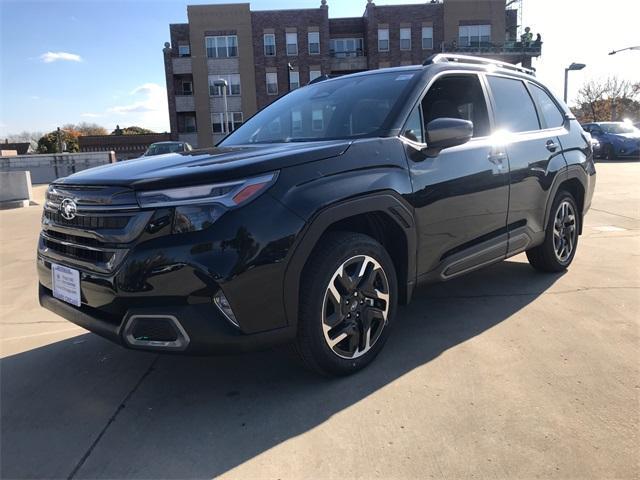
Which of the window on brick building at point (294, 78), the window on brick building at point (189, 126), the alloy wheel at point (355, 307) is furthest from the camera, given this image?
the window on brick building at point (189, 126)

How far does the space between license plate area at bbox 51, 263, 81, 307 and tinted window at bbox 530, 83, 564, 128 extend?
412 cm

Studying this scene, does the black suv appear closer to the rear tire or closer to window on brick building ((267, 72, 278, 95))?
the rear tire

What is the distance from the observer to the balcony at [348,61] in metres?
40.7

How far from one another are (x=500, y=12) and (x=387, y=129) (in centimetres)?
4250

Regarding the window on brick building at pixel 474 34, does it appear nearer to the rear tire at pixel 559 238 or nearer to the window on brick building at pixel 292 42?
the window on brick building at pixel 292 42

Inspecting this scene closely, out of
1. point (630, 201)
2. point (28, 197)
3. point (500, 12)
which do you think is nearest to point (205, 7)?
point (500, 12)

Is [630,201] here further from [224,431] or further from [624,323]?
[224,431]

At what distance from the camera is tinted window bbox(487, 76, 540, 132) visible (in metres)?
4.12

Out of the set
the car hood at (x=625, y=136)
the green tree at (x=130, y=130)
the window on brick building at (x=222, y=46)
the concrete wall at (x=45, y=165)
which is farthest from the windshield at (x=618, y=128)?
the green tree at (x=130, y=130)

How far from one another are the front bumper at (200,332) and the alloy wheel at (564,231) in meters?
3.27

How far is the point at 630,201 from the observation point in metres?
9.73

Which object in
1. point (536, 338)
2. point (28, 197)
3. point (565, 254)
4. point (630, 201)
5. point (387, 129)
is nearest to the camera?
point (387, 129)

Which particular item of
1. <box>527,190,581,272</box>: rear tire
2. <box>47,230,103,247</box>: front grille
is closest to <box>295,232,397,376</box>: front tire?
<box>47,230,103,247</box>: front grille

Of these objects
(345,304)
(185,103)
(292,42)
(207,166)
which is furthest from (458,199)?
(185,103)
